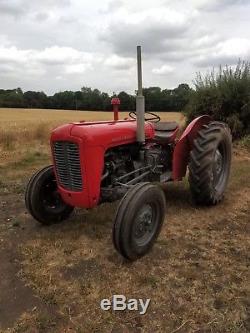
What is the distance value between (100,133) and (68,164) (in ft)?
1.54

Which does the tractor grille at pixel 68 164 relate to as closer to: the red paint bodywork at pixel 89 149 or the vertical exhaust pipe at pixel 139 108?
the red paint bodywork at pixel 89 149

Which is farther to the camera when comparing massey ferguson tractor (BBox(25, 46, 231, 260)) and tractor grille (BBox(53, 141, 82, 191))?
tractor grille (BBox(53, 141, 82, 191))

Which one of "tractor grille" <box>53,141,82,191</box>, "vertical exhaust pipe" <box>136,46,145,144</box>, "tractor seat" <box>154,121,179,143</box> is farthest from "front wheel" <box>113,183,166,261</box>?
"tractor seat" <box>154,121,179,143</box>

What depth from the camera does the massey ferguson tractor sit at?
13.1 feet

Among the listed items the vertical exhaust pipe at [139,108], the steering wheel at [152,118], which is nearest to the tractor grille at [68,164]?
the vertical exhaust pipe at [139,108]

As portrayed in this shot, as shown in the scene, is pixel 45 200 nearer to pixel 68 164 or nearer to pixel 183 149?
pixel 68 164

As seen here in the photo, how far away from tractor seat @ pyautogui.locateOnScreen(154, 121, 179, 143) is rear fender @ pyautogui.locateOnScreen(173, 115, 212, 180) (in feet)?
0.75

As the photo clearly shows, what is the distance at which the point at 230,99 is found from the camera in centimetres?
1085

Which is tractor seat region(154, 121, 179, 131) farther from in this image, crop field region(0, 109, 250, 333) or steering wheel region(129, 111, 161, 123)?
crop field region(0, 109, 250, 333)

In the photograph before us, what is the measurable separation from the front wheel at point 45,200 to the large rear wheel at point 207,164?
5.39ft

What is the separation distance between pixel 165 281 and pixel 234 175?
4.51 meters

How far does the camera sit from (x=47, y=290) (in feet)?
11.3

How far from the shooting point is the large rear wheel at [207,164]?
201 inches

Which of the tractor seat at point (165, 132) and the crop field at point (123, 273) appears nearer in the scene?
the crop field at point (123, 273)
